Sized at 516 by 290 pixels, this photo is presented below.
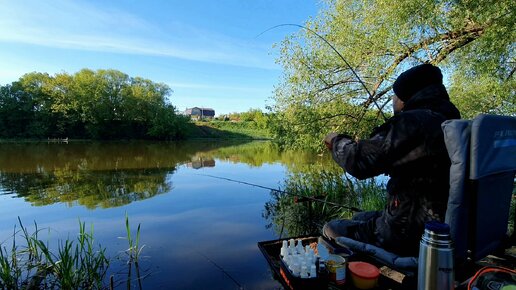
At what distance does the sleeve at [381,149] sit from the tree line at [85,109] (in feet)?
185

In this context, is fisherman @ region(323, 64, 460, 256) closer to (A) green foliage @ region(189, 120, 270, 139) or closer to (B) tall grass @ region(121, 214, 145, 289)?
(B) tall grass @ region(121, 214, 145, 289)

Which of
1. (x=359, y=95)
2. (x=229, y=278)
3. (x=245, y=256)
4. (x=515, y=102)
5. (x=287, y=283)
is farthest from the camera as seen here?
(x=359, y=95)

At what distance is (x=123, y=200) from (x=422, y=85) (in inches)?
376

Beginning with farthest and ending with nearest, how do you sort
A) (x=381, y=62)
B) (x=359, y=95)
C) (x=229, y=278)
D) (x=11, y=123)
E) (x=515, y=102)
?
(x=11, y=123)
(x=359, y=95)
(x=381, y=62)
(x=515, y=102)
(x=229, y=278)

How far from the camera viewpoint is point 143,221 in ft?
25.1

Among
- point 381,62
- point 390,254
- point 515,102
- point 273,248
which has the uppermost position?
point 381,62

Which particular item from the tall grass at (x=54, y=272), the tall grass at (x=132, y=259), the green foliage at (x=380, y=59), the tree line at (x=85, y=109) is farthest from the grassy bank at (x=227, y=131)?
the tall grass at (x=54, y=272)

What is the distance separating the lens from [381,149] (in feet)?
7.47

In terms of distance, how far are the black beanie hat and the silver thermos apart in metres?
1.23

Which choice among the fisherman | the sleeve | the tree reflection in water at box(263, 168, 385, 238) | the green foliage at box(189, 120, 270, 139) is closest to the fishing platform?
the fisherman

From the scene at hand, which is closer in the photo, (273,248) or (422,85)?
(422,85)

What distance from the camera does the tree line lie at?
51344 mm

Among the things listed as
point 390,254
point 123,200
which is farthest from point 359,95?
point 123,200

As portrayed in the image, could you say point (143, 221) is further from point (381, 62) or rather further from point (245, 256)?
point (381, 62)
